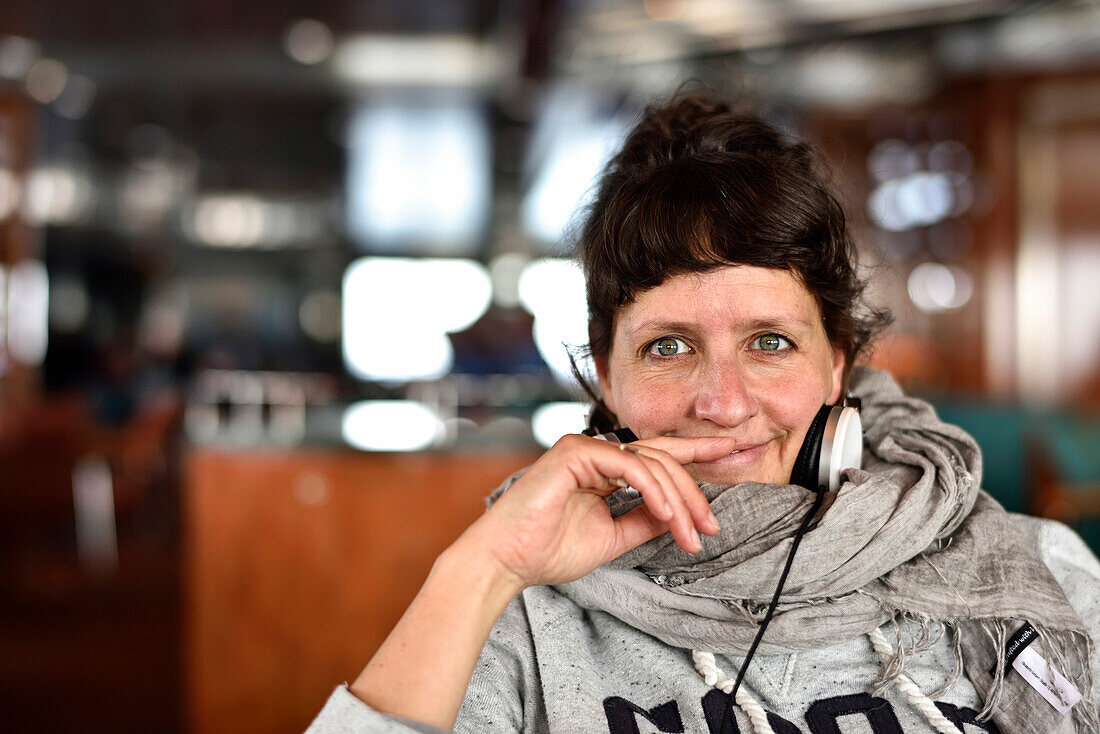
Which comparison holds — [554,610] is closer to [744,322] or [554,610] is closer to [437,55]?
[744,322]

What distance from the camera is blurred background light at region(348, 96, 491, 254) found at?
8742 millimetres

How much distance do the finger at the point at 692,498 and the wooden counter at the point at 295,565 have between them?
192 centimetres

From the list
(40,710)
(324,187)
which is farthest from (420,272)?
(40,710)

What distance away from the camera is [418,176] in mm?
9750

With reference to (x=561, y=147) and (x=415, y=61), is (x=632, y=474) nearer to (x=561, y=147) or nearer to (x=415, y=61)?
(x=415, y=61)

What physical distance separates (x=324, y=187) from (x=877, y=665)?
Answer: 30.9 ft

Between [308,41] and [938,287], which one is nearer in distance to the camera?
[938,287]

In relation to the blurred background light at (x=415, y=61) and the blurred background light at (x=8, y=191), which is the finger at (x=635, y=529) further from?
the blurred background light at (x=8, y=191)

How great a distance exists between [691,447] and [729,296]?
19 centimetres

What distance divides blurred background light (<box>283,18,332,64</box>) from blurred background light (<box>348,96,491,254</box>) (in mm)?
1015

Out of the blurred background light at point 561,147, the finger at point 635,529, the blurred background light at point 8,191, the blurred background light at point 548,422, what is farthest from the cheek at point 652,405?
the blurred background light at point 8,191

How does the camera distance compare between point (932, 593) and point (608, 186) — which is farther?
point (608, 186)

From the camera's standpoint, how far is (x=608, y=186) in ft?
3.89

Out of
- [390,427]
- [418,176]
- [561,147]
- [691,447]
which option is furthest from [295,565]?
[418,176]
